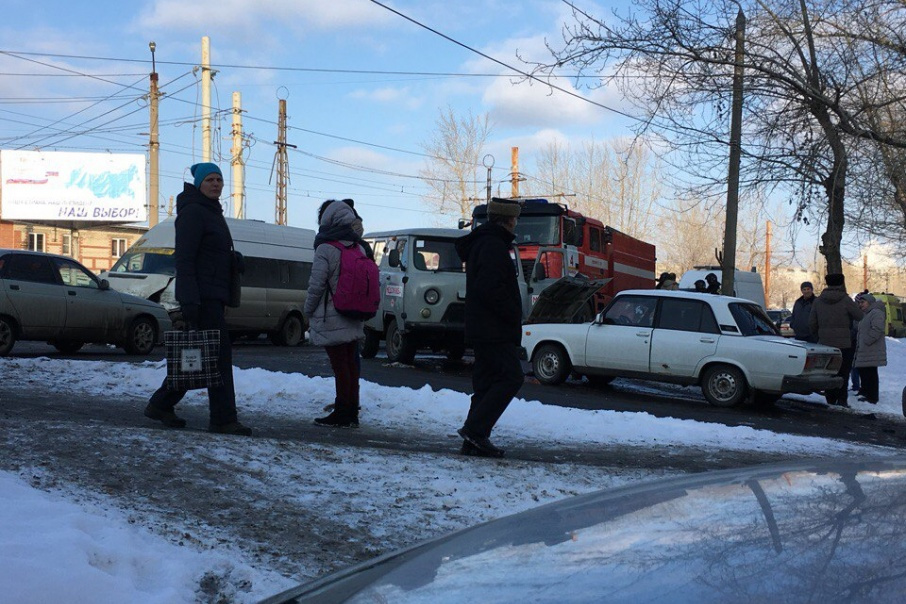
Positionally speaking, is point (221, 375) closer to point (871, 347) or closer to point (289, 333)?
point (871, 347)

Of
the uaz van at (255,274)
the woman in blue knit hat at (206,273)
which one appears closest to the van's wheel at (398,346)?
the uaz van at (255,274)

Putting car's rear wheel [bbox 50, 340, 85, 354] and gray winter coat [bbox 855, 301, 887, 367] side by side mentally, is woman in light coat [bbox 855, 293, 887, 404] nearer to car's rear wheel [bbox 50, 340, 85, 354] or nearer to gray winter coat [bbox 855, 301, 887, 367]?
gray winter coat [bbox 855, 301, 887, 367]

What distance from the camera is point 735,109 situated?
1280 centimetres

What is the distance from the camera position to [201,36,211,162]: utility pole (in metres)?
31.9

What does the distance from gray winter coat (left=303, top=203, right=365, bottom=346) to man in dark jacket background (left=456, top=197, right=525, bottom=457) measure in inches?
49.7

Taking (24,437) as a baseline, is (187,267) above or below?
above

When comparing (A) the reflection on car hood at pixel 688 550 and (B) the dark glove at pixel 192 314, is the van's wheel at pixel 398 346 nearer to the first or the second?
(B) the dark glove at pixel 192 314

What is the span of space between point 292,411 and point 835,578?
25.8ft

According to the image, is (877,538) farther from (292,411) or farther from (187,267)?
(292,411)

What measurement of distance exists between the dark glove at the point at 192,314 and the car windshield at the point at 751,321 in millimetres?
8670

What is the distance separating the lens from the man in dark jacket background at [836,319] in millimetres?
14016

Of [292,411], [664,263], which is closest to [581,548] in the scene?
[292,411]

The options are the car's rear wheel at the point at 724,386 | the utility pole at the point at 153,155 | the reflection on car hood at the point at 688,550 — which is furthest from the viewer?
the utility pole at the point at 153,155

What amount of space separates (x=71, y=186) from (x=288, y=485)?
177ft
